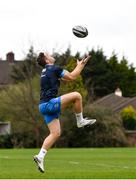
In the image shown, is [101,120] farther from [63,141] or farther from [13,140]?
[13,140]

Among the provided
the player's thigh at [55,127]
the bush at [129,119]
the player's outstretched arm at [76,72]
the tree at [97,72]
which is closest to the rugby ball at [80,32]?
the player's outstretched arm at [76,72]

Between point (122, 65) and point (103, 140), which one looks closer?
point (103, 140)

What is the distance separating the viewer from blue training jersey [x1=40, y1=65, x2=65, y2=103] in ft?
49.0

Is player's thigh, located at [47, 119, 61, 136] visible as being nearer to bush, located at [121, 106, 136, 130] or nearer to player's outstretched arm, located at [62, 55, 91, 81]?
player's outstretched arm, located at [62, 55, 91, 81]

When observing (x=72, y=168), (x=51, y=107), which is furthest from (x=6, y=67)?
(x=51, y=107)

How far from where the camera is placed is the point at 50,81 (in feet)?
49.0

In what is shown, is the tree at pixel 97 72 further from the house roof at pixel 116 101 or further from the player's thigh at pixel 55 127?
the player's thigh at pixel 55 127

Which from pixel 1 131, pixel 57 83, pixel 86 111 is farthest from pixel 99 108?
pixel 57 83

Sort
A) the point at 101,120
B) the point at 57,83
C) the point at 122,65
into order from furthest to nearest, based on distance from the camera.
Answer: the point at 122,65 → the point at 101,120 → the point at 57,83

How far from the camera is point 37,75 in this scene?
66.0 meters

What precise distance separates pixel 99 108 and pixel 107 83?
31522 millimetres

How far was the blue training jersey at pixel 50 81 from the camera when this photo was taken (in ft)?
49.0

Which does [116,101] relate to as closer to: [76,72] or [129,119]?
[129,119]

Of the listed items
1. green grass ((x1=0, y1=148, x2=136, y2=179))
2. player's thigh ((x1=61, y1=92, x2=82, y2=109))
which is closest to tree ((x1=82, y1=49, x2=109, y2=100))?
green grass ((x1=0, y1=148, x2=136, y2=179))
